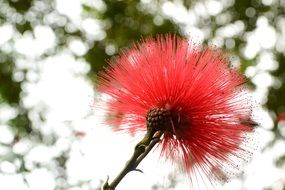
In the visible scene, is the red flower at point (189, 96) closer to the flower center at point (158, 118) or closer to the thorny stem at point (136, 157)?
the flower center at point (158, 118)

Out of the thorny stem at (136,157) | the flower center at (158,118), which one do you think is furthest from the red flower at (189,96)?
the thorny stem at (136,157)

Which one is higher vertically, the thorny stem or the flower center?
the flower center

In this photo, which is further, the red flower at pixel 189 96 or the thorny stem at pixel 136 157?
the red flower at pixel 189 96

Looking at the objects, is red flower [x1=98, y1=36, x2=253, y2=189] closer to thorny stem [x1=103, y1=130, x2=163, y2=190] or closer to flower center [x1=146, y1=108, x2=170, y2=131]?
flower center [x1=146, y1=108, x2=170, y2=131]

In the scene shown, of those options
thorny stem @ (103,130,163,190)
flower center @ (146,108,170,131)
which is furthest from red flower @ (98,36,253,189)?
thorny stem @ (103,130,163,190)

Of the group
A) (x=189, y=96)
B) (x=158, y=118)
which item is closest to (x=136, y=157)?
(x=158, y=118)

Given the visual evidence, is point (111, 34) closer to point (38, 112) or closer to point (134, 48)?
point (38, 112)

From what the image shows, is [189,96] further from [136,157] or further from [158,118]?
[136,157]

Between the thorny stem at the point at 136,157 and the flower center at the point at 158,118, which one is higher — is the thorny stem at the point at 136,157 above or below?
below
